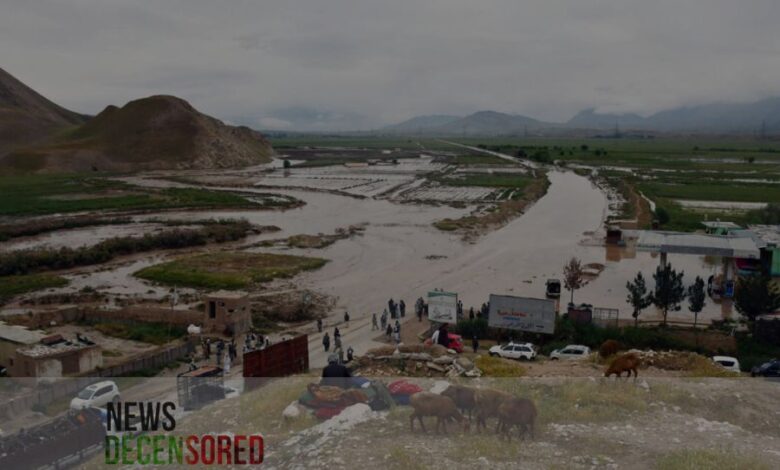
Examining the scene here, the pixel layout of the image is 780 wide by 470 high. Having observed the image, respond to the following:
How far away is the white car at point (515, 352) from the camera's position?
62.3ft

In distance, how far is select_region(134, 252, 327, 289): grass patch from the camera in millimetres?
31109

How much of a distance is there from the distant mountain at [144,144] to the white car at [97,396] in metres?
87.6

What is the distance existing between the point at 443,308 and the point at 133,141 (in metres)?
99.2

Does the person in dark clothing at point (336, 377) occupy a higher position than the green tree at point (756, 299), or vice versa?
the person in dark clothing at point (336, 377)

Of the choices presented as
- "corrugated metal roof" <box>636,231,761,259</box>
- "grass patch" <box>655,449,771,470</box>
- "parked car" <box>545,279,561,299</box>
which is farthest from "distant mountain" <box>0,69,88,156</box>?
"grass patch" <box>655,449,771,470</box>

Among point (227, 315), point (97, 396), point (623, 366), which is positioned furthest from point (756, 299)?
point (97, 396)

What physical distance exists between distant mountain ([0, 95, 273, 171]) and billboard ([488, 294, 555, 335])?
8884 cm

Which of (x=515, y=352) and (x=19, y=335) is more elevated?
(x=19, y=335)

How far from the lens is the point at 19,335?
757 inches

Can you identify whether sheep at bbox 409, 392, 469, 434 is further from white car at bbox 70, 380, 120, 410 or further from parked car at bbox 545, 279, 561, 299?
parked car at bbox 545, 279, 561, 299

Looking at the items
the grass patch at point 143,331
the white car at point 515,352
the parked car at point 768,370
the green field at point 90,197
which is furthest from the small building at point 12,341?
the green field at point 90,197

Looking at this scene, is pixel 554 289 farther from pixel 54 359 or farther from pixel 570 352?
pixel 54 359

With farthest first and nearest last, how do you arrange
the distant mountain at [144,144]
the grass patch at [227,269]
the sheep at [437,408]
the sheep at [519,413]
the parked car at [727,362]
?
the distant mountain at [144,144] → the grass patch at [227,269] → the parked car at [727,362] → the sheep at [437,408] → the sheep at [519,413]

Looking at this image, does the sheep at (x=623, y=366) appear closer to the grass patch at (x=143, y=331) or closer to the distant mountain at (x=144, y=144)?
the grass patch at (x=143, y=331)
